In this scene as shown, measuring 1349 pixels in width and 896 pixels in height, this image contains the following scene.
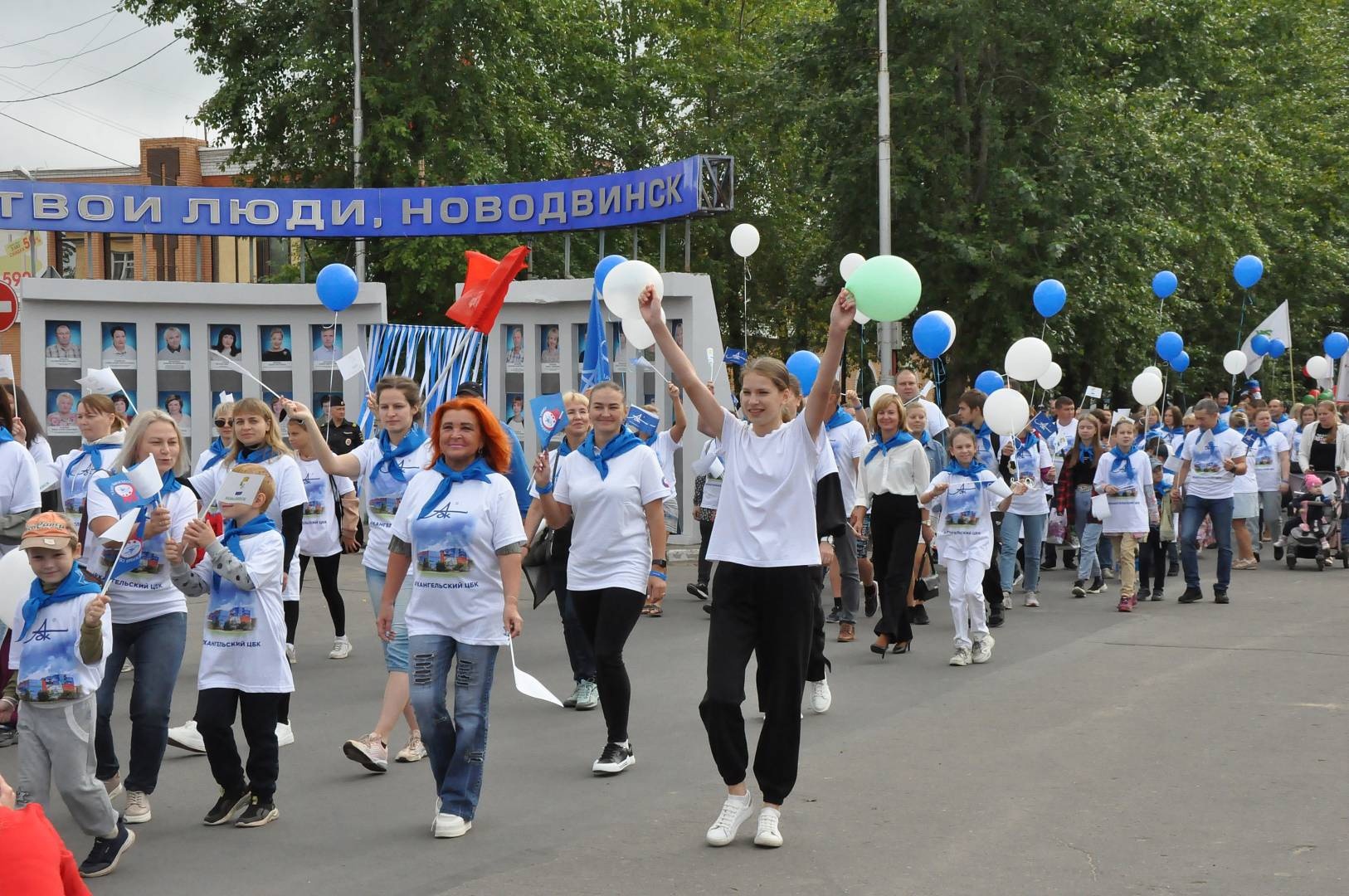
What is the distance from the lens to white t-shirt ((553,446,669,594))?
23.4 feet

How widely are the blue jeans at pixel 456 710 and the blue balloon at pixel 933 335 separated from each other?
8.70 meters

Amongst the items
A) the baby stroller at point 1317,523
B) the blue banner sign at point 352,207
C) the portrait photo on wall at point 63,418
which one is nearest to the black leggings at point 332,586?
the blue banner sign at point 352,207

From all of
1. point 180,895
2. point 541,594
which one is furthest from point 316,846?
point 541,594

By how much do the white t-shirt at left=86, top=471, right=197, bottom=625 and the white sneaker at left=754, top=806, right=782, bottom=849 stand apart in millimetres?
2532

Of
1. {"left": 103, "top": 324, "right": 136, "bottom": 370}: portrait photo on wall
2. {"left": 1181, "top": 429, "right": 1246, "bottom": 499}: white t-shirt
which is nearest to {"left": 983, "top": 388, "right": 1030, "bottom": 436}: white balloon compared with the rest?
{"left": 1181, "top": 429, "right": 1246, "bottom": 499}: white t-shirt

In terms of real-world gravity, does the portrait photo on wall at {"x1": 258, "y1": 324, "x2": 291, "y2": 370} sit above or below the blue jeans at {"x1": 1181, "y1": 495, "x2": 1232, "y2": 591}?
above

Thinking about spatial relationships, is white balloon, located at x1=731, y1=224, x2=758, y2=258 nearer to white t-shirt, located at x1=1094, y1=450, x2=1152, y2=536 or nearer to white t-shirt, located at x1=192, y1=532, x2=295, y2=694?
white t-shirt, located at x1=1094, y1=450, x2=1152, y2=536

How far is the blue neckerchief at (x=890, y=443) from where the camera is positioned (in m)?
10.7

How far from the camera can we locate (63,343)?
60.5 feet

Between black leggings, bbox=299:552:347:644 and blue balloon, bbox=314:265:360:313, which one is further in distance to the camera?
blue balloon, bbox=314:265:360:313

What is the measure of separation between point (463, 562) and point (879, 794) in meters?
2.16

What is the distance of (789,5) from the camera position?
124ft

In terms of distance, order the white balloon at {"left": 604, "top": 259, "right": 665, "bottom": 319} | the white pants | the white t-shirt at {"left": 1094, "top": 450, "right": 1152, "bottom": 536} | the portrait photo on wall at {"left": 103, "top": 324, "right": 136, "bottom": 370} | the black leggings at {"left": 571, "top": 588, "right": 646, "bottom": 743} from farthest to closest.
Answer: the portrait photo on wall at {"left": 103, "top": 324, "right": 136, "bottom": 370}, the white t-shirt at {"left": 1094, "top": 450, "right": 1152, "bottom": 536}, the white pants, the white balloon at {"left": 604, "top": 259, "right": 665, "bottom": 319}, the black leggings at {"left": 571, "top": 588, "right": 646, "bottom": 743}

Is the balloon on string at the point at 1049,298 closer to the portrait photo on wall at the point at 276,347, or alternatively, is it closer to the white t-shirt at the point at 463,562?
the portrait photo on wall at the point at 276,347
